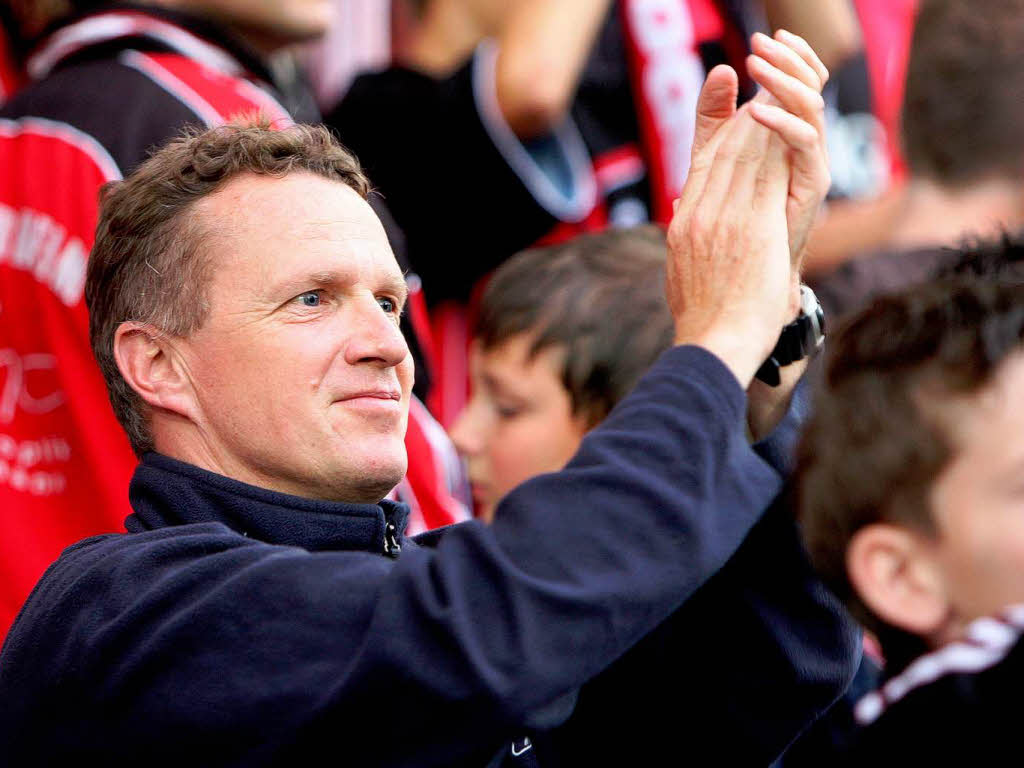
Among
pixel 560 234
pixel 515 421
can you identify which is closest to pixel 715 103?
pixel 515 421

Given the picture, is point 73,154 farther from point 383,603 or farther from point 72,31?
point 383,603

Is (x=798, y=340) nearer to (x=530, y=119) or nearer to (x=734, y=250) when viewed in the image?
(x=734, y=250)

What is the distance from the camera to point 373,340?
1.98 m

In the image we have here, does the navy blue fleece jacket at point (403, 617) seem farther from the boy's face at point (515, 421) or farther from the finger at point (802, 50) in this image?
the boy's face at point (515, 421)

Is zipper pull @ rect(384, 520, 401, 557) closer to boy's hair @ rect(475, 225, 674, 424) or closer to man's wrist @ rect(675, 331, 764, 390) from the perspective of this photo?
man's wrist @ rect(675, 331, 764, 390)

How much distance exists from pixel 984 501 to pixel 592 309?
1.27m

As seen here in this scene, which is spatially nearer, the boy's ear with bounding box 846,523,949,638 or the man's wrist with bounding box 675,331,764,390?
the boy's ear with bounding box 846,523,949,638

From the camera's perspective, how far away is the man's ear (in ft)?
6.63

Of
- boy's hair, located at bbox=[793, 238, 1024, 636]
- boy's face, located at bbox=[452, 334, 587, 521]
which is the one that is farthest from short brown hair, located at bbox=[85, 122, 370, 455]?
boy's hair, located at bbox=[793, 238, 1024, 636]

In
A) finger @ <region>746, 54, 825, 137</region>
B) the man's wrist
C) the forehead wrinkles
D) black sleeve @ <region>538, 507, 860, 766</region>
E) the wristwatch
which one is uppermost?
finger @ <region>746, 54, 825, 137</region>

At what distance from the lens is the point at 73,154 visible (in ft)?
8.43

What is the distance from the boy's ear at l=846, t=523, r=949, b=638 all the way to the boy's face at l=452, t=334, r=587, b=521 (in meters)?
1.11

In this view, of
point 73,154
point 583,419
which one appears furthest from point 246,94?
point 583,419

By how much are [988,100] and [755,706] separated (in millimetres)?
1647
